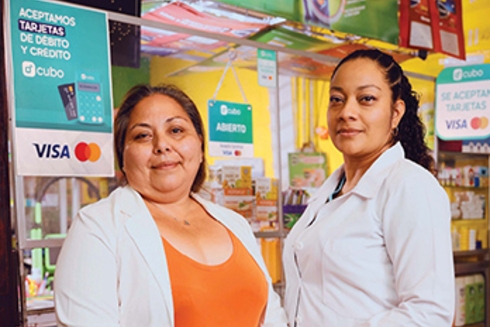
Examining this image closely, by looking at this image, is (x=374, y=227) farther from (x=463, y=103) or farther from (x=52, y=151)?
(x=463, y=103)

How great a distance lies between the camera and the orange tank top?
5.47 feet

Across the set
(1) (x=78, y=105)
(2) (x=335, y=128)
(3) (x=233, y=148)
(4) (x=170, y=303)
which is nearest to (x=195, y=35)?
(3) (x=233, y=148)

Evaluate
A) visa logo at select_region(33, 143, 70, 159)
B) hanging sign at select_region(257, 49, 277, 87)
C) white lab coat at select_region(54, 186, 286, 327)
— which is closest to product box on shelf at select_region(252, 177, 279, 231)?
hanging sign at select_region(257, 49, 277, 87)

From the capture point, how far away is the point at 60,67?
2.68 meters

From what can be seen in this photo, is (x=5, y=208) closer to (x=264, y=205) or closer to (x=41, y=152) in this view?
(x=41, y=152)

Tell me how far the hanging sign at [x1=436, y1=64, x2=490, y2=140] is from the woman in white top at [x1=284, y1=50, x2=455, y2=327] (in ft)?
8.46

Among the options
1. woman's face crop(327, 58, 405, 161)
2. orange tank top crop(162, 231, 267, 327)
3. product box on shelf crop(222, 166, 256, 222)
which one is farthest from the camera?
product box on shelf crop(222, 166, 256, 222)

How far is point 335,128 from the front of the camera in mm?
1877

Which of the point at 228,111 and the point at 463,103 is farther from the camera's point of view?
the point at 463,103

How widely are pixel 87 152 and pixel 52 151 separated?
0.18 metres

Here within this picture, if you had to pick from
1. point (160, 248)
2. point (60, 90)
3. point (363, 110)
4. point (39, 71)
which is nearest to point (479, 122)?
point (363, 110)

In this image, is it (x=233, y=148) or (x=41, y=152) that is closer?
(x=41, y=152)

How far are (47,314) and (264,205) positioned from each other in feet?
5.14

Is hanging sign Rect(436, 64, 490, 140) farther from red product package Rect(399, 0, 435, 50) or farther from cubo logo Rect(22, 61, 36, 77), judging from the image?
cubo logo Rect(22, 61, 36, 77)
